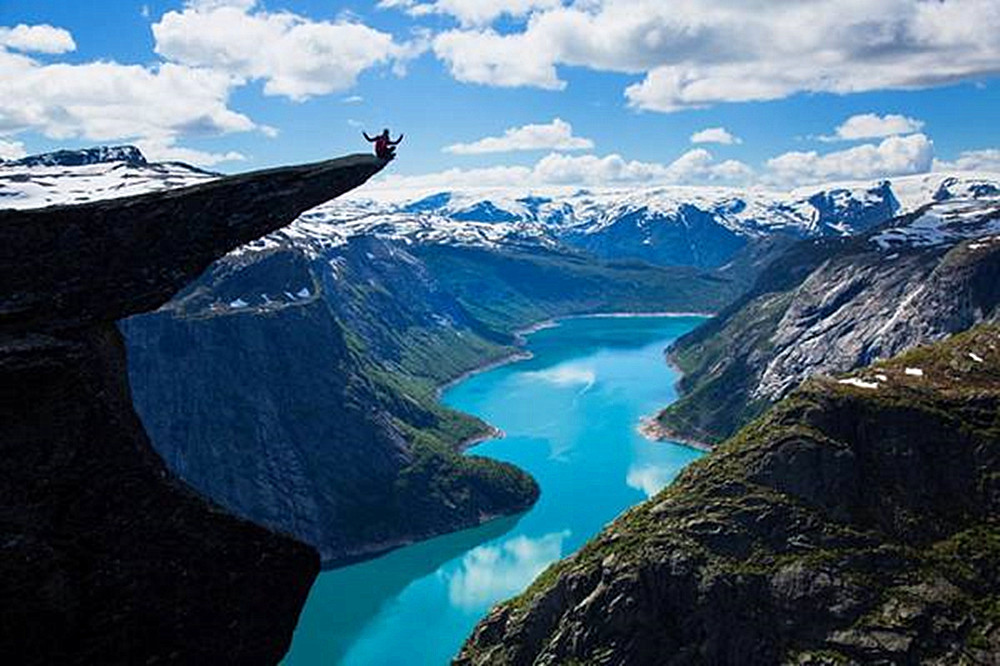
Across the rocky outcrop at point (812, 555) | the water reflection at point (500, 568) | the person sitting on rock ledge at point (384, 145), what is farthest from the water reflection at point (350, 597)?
the person sitting on rock ledge at point (384, 145)

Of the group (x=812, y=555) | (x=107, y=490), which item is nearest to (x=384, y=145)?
(x=107, y=490)

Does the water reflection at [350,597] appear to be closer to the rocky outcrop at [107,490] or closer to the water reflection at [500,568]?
the water reflection at [500,568]

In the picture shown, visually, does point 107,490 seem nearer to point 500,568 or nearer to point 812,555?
point 812,555

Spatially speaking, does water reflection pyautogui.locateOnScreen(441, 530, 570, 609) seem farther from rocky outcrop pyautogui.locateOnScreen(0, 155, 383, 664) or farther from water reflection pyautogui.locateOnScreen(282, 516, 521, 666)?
rocky outcrop pyautogui.locateOnScreen(0, 155, 383, 664)

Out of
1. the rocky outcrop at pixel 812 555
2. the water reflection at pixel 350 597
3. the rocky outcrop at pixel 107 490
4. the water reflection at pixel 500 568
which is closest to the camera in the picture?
the rocky outcrop at pixel 107 490

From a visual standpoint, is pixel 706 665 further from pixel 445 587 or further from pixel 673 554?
pixel 445 587

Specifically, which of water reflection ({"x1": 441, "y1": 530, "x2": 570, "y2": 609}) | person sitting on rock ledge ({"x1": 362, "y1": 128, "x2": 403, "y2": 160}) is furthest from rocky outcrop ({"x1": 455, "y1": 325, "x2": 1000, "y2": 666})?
person sitting on rock ledge ({"x1": 362, "y1": 128, "x2": 403, "y2": 160})

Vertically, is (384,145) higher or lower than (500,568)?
higher

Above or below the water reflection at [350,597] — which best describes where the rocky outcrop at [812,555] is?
above
